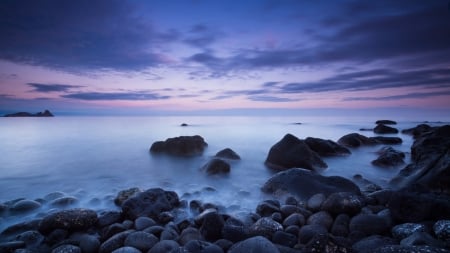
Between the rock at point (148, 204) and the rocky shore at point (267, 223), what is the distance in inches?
0.8

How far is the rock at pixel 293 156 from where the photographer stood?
10143 millimetres

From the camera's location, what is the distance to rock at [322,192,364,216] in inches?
190

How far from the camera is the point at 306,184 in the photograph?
261 inches

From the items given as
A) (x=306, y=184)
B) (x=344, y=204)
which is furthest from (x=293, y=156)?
(x=344, y=204)

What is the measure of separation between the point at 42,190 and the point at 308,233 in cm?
795

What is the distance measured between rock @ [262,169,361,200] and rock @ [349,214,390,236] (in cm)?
186

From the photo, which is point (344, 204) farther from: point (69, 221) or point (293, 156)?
point (293, 156)

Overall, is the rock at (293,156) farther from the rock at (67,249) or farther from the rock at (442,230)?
the rock at (67,249)

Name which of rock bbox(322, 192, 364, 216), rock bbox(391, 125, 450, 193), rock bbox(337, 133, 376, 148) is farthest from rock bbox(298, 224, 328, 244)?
rock bbox(337, 133, 376, 148)

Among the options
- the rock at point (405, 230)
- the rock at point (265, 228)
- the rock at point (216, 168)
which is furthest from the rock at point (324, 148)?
the rock at point (265, 228)

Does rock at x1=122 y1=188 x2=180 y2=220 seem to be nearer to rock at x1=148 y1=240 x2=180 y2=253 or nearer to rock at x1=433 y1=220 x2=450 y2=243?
rock at x1=148 y1=240 x2=180 y2=253

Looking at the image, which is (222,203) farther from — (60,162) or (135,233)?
(60,162)

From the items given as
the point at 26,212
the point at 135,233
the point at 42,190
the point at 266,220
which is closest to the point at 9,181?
the point at 42,190

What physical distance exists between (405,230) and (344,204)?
1066 millimetres
